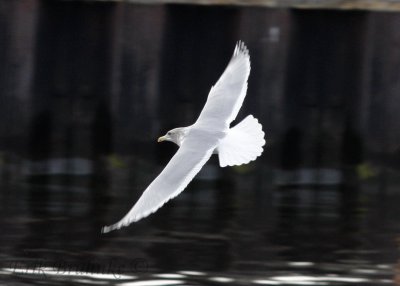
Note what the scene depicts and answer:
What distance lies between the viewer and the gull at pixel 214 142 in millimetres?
7566

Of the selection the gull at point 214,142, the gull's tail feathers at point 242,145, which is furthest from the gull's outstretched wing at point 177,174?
the gull's tail feathers at point 242,145

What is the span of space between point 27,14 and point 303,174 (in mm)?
2813

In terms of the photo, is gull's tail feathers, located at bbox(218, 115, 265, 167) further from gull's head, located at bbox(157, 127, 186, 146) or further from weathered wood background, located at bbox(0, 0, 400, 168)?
weathered wood background, located at bbox(0, 0, 400, 168)

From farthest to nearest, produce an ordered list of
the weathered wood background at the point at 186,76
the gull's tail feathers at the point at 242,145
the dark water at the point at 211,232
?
the weathered wood background at the point at 186,76
the dark water at the point at 211,232
the gull's tail feathers at the point at 242,145

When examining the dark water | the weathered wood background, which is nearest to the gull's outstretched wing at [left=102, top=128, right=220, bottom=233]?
the dark water

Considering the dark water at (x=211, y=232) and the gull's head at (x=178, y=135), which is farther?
the gull's head at (x=178, y=135)

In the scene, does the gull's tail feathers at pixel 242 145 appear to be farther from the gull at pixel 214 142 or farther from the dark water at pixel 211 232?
the dark water at pixel 211 232

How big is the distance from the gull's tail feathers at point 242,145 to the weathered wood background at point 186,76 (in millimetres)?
2966

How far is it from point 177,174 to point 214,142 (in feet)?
1.96

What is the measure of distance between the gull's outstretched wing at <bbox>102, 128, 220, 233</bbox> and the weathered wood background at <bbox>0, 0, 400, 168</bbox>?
10.5 ft

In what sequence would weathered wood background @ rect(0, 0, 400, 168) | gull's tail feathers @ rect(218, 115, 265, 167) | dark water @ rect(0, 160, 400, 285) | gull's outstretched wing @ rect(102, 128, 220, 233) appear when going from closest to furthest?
gull's outstretched wing @ rect(102, 128, 220, 233), gull's tail feathers @ rect(218, 115, 265, 167), dark water @ rect(0, 160, 400, 285), weathered wood background @ rect(0, 0, 400, 168)

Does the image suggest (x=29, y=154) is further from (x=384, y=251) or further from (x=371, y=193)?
(x=384, y=251)

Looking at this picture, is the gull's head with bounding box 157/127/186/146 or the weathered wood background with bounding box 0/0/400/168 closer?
the gull's head with bounding box 157/127/186/146

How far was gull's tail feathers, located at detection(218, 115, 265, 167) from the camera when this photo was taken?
8281 mm
